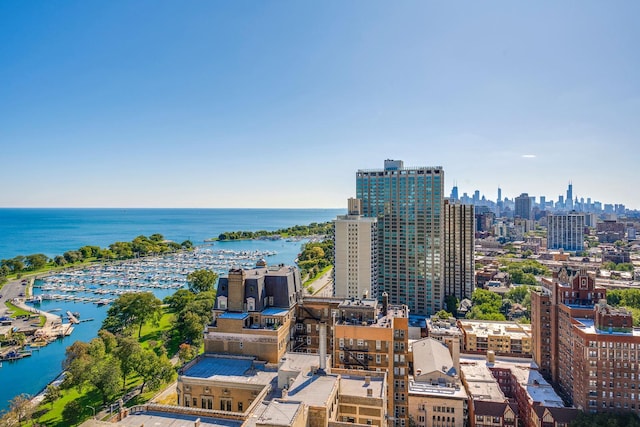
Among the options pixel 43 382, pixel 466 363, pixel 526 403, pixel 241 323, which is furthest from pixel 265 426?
pixel 43 382

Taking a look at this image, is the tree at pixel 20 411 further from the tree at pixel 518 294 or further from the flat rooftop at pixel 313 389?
the tree at pixel 518 294

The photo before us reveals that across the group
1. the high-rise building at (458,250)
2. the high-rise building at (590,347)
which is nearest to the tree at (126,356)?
the high-rise building at (590,347)

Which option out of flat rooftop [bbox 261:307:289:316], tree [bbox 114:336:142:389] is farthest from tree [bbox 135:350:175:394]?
flat rooftop [bbox 261:307:289:316]

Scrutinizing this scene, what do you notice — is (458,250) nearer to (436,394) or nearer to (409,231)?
(409,231)

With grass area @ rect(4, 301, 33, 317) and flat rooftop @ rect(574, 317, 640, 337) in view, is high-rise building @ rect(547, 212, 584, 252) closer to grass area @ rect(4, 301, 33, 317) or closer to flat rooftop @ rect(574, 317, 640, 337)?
flat rooftop @ rect(574, 317, 640, 337)

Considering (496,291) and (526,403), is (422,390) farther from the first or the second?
(496,291)
